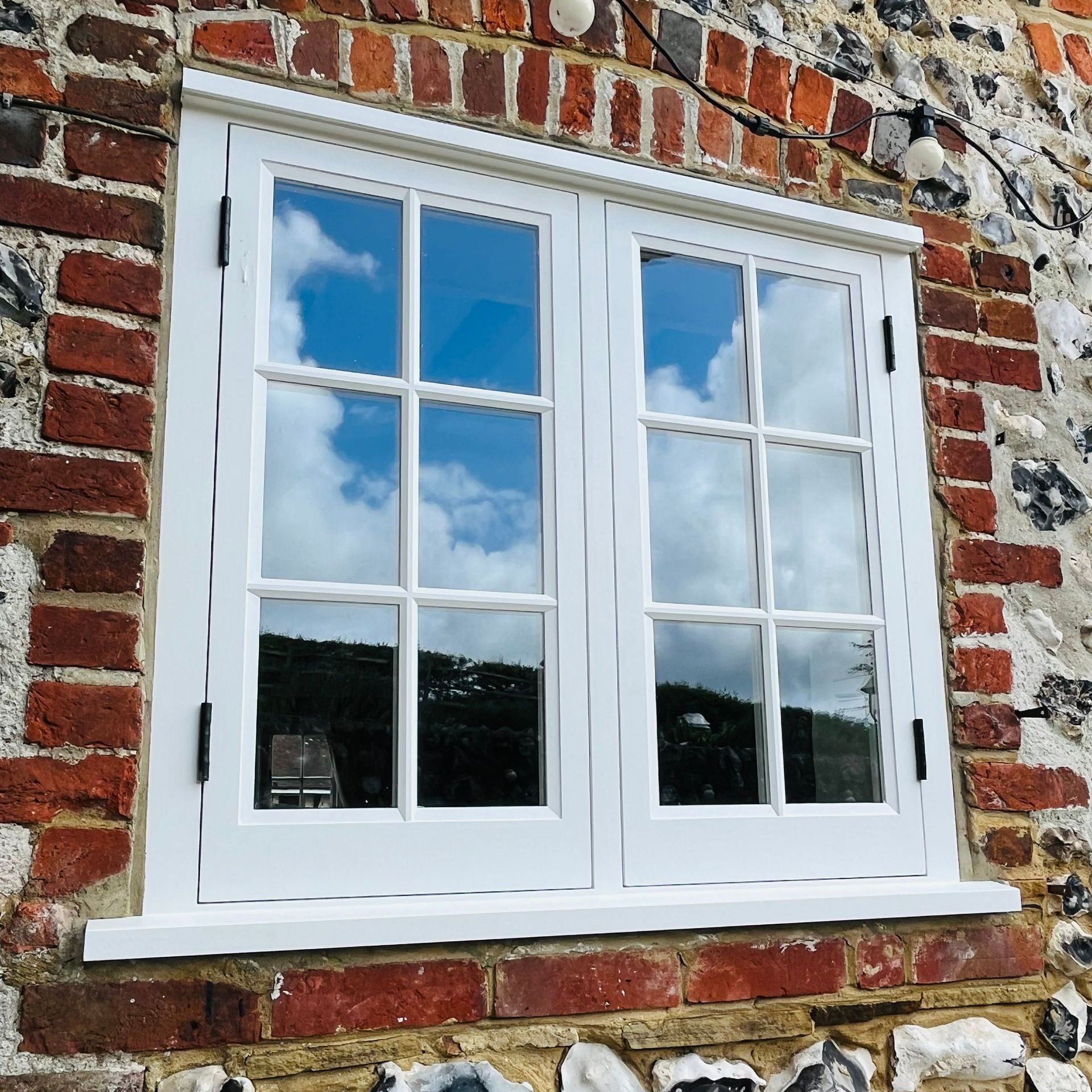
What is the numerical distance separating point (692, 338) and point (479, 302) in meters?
0.48

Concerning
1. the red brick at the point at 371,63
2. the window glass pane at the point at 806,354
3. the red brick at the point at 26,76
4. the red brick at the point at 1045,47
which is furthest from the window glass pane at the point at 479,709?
the red brick at the point at 1045,47

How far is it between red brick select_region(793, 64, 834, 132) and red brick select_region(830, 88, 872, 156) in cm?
3

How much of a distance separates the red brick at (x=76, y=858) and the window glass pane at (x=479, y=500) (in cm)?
70

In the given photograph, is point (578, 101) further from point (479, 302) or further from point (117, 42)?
point (117, 42)

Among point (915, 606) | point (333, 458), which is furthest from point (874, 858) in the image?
point (333, 458)

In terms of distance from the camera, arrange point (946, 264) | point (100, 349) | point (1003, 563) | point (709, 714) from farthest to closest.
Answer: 1. point (946, 264)
2. point (1003, 563)
3. point (709, 714)
4. point (100, 349)

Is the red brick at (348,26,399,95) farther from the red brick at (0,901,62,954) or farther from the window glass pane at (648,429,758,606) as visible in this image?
the red brick at (0,901,62,954)

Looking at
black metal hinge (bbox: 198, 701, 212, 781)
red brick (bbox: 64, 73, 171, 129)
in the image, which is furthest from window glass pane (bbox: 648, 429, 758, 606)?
red brick (bbox: 64, 73, 171, 129)

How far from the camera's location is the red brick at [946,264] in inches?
109

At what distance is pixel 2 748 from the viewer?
185 centimetres

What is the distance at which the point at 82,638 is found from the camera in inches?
75.7

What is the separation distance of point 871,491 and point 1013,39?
4.31 ft

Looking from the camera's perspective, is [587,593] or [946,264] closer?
[587,593]

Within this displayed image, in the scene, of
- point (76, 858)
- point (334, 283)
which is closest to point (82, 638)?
point (76, 858)
